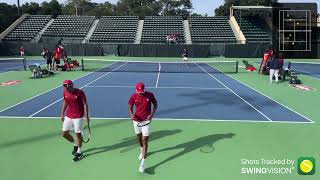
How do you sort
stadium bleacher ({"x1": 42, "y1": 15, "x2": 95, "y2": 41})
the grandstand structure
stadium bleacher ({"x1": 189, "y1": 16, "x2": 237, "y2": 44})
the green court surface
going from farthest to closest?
stadium bleacher ({"x1": 42, "y1": 15, "x2": 95, "y2": 41})
the grandstand structure
stadium bleacher ({"x1": 189, "y1": 16, "x2": 237, "y2": 44})
the green court surface

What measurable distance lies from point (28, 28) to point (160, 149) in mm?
55835

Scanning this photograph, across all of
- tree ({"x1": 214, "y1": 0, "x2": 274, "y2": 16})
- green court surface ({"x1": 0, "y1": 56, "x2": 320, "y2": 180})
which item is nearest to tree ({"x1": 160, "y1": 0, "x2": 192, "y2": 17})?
tree ({"x1": 214, "y1": 0, "x2": 274, "y2": 16})

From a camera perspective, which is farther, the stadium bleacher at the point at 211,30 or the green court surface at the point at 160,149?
the stadium bleacher at the point at 211,30

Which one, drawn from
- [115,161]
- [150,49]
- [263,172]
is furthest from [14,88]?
[150,49]

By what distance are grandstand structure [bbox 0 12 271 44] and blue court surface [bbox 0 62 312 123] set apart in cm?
3389

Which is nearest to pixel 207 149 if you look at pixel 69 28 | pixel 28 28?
pixel 69 28

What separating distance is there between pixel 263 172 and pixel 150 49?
4254 centimetres

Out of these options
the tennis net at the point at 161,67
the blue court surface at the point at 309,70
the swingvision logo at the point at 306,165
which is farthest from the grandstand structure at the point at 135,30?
the swingvision logo at the point at 306,165

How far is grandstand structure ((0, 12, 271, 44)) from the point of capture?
2215 inches

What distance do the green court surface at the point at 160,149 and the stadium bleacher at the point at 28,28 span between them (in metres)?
47.7

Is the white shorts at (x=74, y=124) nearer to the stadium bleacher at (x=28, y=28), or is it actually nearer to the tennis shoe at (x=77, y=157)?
the tennis shoe at (x=77, y=157)

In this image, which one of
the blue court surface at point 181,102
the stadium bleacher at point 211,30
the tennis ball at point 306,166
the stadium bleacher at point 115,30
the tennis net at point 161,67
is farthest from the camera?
the stadium bleacher at point 115,30

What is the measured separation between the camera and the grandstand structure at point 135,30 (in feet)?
185

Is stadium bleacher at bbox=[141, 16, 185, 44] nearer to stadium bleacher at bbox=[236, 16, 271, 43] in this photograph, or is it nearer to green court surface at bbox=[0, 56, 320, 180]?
stadium bleacher at bbox=[236, 16, 271, 43]
